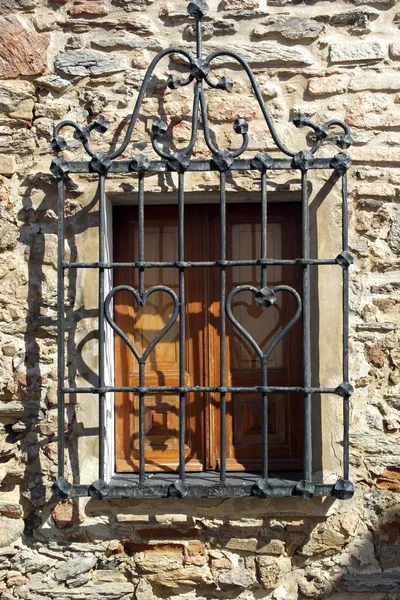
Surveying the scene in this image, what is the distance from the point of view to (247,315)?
2.89 m

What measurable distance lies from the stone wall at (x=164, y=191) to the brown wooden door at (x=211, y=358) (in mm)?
216

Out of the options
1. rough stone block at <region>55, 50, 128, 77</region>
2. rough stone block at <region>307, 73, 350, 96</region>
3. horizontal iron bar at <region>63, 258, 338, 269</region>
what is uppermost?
rough stone block at <region>55, 50, 128, 77</region>

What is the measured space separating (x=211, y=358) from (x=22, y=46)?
1.62m

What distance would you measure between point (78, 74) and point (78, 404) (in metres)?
1.44

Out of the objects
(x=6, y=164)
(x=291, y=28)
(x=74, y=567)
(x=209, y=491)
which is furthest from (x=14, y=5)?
(x=74, y=567)

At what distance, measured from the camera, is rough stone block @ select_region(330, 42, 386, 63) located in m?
2.77

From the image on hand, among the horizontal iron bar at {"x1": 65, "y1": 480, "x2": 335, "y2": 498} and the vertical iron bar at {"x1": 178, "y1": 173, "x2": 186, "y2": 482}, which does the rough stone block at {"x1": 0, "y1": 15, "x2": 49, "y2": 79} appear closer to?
the vertical iron bar at {"x1": 178, "y1": 173, "x2": 186, "y2": 482}

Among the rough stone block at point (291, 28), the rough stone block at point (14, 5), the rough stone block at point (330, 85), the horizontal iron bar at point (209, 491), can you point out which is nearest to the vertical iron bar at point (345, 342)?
the horizontal iron bar at point (209, 491)

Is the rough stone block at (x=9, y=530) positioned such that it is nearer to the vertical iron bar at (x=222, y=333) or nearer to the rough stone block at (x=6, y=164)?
the vertical iron bar at (x=222, y=333)

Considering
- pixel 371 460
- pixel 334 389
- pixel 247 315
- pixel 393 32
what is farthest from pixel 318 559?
pixel 393 32

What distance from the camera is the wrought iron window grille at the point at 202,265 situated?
262 cm

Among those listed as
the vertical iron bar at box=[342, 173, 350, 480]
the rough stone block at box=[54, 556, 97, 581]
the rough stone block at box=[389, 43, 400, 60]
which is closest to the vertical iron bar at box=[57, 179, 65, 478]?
the rough stone block at box=[54, 556, 97, 581]

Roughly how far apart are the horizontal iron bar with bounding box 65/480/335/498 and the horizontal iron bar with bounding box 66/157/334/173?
1309mm

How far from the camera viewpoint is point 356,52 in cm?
278
